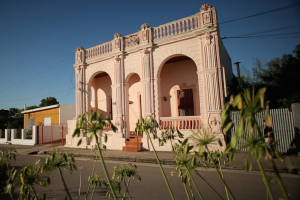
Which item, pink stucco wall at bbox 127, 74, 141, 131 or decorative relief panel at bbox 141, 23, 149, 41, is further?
pink stucco wall at bbox 127, 74, 141, 131

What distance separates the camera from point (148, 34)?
37.8ft

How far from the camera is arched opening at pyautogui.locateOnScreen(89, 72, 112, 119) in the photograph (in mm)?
15484

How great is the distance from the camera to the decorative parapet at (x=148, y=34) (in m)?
9.90

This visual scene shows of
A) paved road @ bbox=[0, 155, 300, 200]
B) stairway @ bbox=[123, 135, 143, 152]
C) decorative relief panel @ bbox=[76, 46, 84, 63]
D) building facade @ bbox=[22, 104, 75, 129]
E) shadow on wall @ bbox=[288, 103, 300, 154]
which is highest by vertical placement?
decorative relief panel @ bbox=[76, 46, 84, 63]

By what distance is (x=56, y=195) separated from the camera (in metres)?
4.83

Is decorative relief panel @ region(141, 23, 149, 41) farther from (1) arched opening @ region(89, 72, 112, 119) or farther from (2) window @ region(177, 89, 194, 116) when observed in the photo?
(1) arched opening @ region(89, 72, 112, 119)

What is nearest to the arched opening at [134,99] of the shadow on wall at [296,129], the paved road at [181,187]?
the paved road at [181,187]

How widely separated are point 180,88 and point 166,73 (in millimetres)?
1445

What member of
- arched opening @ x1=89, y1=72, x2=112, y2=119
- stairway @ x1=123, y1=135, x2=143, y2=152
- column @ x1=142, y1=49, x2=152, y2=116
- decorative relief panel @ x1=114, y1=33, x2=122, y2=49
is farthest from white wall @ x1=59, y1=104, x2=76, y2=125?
column @ x1=142, y1=49, x2=152, y2=116

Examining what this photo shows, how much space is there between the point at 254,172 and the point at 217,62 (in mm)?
5271

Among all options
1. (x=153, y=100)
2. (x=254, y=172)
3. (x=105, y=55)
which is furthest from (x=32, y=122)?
(x=254, y=172)

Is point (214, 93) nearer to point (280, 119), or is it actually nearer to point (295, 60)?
point (280, 119)

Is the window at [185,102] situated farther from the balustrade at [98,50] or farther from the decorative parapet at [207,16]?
the balustrade at [98,50]

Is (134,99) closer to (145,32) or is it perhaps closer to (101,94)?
(101,94)
